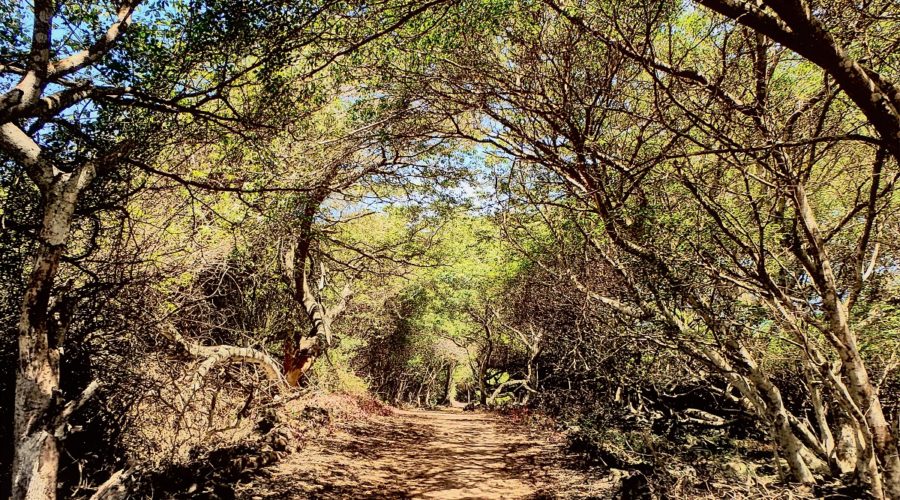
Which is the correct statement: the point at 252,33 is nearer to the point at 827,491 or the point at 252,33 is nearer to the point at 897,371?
the point at 827,491

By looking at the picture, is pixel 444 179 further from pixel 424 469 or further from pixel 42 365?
pixel 42 365

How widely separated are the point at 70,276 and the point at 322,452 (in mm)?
6667

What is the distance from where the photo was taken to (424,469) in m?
9.31

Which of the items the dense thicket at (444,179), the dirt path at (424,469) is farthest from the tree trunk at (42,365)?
the dirt path at (424,469)

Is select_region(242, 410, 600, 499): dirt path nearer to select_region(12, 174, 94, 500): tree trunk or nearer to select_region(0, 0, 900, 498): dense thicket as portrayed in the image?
select_region(0, 0, 900, 498): dense thicket

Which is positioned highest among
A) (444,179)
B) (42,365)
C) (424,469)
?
(444,179)

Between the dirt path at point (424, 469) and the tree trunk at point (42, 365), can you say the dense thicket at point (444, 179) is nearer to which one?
the tree trunk at point (42, 365)

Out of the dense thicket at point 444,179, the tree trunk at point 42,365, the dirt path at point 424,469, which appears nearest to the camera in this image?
the tree trunk at point 42,365

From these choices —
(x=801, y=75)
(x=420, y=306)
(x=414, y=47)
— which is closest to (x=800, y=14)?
(x=414, y=47)

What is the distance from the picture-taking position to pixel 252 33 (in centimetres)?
458

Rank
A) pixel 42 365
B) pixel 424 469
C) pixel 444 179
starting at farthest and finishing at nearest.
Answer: pixel 444 179 < pixel 424 469 < pixel 42 365

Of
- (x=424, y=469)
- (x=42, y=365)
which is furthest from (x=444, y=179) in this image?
(x=42, y=365)

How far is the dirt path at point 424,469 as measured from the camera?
7.29 meters

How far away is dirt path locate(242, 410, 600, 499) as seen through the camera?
7289 mm
